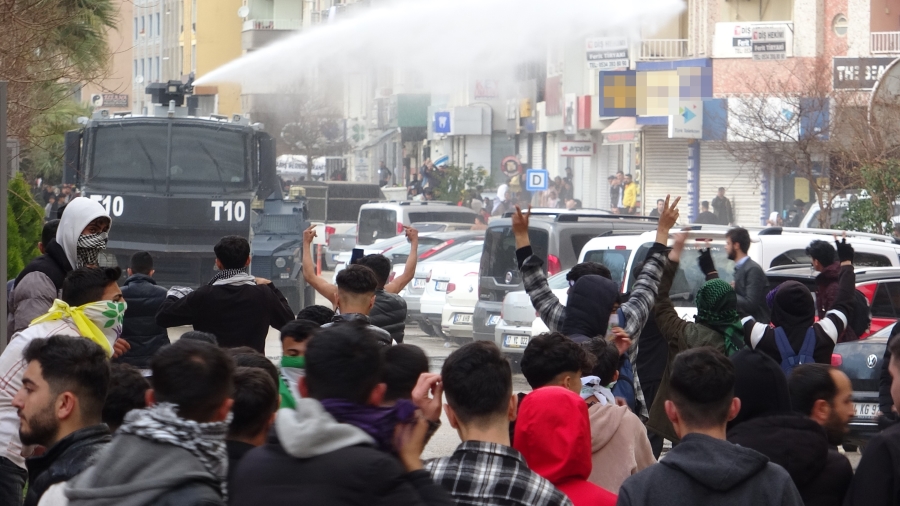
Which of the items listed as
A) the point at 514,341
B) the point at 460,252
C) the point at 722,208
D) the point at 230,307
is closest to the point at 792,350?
the point at 230,307

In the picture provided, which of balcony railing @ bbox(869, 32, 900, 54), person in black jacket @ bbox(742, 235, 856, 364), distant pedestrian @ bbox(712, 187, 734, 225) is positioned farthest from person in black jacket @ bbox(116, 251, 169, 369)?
balcony railing @ bbox(869, 32, 900, 54)

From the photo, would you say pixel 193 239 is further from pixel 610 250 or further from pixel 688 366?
pixel 688 366

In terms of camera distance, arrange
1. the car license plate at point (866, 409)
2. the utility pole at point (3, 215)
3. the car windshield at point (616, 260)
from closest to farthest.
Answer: the utility pole at point (3, 215) → the car license plate at point (866, 409) → the car windshield at point (616, 260)

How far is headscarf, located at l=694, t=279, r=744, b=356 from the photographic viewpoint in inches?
242

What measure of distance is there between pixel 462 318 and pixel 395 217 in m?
8.87

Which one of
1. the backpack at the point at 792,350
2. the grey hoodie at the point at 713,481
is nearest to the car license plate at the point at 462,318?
the backpack at the point at 792,350

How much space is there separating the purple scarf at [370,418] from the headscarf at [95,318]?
6.99 ft

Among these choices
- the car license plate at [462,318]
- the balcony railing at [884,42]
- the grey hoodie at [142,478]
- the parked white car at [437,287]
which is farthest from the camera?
the balcony railing at [884,42]

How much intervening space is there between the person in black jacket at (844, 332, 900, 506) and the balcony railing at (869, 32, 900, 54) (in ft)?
93.5

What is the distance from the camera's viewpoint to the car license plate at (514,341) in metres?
13.1

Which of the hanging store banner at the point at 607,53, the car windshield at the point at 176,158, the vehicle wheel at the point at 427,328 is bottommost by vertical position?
the vehicle wheel at the point at 427,328

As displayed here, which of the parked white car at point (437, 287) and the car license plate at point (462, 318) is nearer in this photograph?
the car license plate at point (462, 318)

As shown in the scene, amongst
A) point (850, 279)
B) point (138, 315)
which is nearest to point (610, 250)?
point (850, 279)

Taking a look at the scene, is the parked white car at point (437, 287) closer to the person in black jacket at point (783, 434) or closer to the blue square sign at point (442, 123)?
the person in black jacket at point (783, 434)
